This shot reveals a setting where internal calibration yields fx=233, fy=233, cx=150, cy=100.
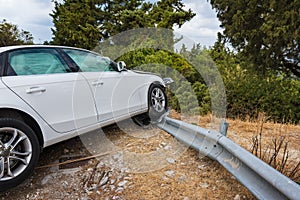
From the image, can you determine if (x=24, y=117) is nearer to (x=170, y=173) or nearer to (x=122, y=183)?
(x=122, y=183)

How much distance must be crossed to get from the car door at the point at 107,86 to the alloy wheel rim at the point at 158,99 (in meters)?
0.44

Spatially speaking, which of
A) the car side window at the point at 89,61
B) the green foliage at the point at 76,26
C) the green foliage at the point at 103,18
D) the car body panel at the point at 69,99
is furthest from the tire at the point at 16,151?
the green foliage at the point at 76,26

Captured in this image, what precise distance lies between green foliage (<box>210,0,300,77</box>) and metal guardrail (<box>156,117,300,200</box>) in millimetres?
7782

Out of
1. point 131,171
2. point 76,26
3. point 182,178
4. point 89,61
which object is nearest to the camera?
point 182,178

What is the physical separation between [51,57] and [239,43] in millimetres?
10708

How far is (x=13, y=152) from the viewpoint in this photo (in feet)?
7.27

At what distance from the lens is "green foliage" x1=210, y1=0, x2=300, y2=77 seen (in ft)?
28.5

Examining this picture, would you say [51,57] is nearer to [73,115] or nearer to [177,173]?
[73,115]

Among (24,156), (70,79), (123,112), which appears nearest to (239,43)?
(123,112)

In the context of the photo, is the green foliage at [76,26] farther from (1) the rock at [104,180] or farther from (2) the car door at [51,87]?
(1) the rock at [104,180]

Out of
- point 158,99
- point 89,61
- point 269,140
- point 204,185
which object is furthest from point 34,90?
point 269,140

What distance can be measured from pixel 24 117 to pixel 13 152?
37cm

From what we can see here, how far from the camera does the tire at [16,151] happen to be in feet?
7.04

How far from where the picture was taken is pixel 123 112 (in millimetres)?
3506
